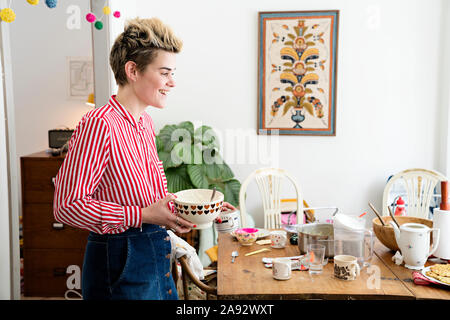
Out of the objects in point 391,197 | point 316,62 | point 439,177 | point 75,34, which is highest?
point 75,34

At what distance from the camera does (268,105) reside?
340cm

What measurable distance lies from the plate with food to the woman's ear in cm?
121

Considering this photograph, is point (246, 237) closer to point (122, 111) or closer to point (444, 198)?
point (444, 198)

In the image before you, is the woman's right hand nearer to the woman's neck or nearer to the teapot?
the woman's neck

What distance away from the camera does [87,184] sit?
3.76 feet

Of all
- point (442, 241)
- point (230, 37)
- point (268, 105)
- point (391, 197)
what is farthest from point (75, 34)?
point (442, 241)

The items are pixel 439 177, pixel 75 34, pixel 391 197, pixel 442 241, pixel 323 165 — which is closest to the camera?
pixel 442 241

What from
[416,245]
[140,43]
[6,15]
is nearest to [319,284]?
[416,245]

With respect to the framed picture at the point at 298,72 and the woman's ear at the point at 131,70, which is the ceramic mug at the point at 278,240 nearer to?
the woman's ear at the point at 131,70

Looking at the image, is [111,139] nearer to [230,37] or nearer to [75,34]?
[230,37]

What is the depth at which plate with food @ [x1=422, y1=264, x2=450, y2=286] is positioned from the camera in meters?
1.49

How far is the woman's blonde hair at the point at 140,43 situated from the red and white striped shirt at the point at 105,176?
0.13 meters

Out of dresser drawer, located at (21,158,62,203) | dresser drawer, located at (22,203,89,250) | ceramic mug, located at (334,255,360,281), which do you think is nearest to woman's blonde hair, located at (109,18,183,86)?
ceramic mug, located at (334,255,360,281)

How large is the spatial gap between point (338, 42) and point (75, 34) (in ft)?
7.73
